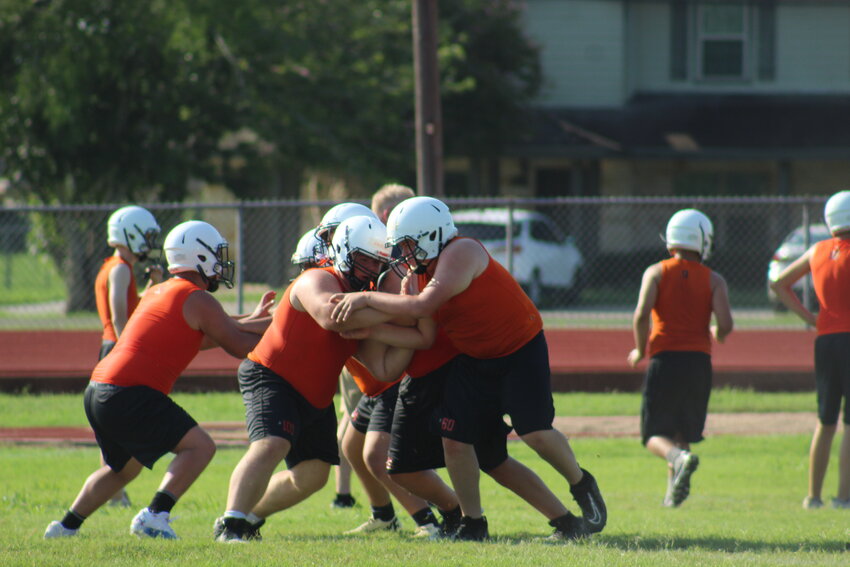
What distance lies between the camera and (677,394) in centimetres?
812

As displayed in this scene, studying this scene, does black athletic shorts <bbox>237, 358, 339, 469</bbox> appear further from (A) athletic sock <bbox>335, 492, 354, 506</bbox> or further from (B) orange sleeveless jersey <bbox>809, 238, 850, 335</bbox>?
(B) orange sleeveless jersey <bbox>809, 238, 850, 335</bbox>

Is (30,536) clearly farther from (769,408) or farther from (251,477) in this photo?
(769,408)

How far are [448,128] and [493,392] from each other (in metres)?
21.0

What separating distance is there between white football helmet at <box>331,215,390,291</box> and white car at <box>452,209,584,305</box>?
11.2 meters

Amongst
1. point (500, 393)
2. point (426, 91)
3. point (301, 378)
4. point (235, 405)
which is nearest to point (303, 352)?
point (301, 378)

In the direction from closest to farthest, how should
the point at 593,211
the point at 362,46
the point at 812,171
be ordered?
the point at 362,46 < the point at 593,211 < the point at 812,171

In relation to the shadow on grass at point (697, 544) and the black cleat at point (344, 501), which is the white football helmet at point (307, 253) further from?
the black cleat at point (344, 501)

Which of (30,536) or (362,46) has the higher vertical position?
(362,46)

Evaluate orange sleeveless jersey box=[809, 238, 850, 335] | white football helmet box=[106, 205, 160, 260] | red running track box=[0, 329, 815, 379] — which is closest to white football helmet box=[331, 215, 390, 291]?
white football helmet box=[106, 205, 160, 260]

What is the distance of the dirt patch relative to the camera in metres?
10.6

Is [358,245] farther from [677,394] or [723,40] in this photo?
[723,40]

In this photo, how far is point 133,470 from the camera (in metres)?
6.25

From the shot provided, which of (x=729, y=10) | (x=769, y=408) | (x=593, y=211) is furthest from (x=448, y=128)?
(x=769, y=408)

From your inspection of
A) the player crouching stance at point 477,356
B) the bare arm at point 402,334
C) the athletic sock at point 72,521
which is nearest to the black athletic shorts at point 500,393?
the player crouching stance at point 477,356
